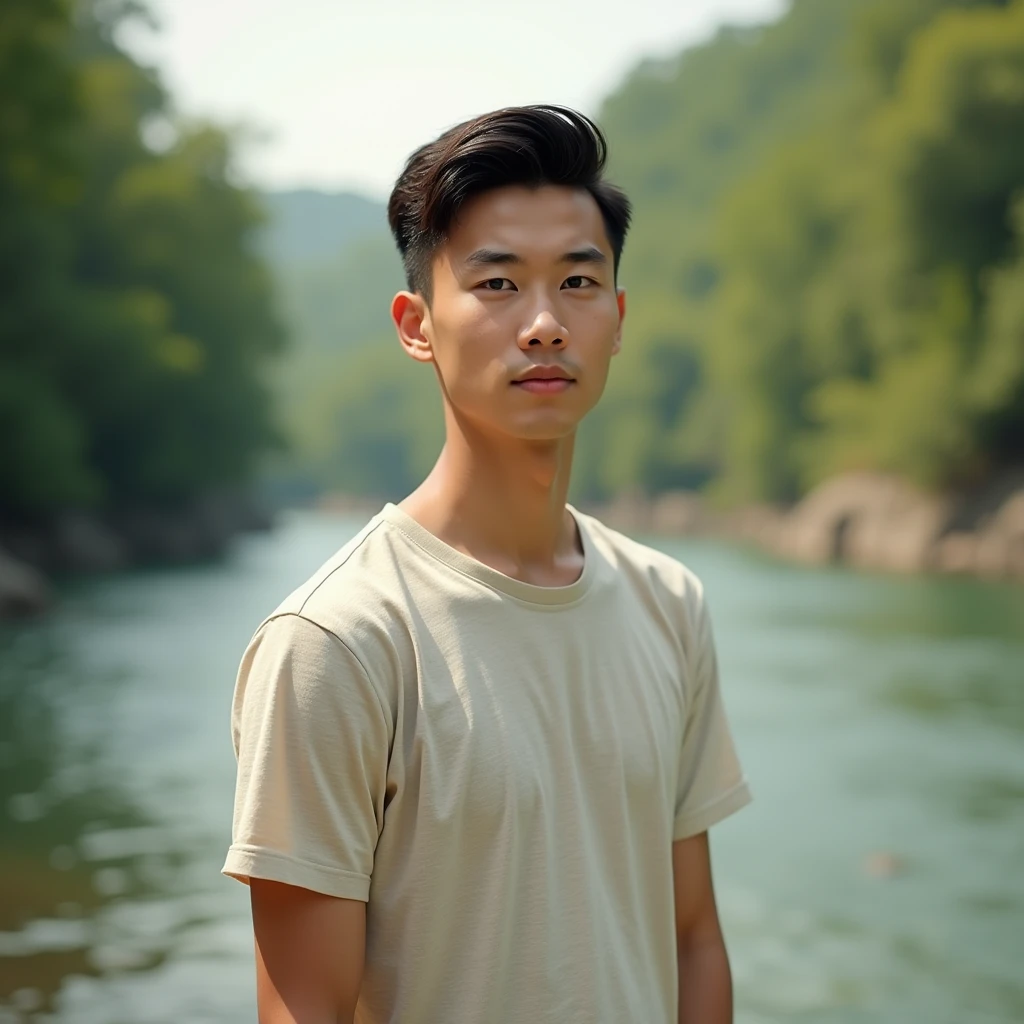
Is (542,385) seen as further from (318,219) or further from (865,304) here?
(318,219)

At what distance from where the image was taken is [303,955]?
4.91ft

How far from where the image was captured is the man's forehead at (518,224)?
5.49ft

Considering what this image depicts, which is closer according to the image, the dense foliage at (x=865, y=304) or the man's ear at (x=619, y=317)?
the man's ear at (x=619, y=317)

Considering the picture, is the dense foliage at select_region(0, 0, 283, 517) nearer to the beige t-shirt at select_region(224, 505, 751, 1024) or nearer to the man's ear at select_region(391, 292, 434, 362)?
the man's ear at select_region(391, 292, 434, 362)

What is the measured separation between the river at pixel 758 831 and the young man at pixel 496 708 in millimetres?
3175

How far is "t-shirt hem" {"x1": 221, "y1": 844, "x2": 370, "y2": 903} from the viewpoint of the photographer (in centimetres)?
146

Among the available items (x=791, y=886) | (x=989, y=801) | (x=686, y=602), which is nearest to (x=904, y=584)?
(x=989, y=801)

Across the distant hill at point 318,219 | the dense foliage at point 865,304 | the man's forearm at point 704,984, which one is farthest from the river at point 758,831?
the distant hill at point 318,219

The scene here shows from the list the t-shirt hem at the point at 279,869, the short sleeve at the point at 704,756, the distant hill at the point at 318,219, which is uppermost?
the distant hill at the point at 318,219

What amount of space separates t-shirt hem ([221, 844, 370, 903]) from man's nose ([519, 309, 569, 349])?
0.58 metres

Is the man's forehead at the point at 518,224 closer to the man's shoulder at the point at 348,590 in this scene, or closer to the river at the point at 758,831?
the man's shoulder at the point at 348,590

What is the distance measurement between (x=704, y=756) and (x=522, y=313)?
0.60m

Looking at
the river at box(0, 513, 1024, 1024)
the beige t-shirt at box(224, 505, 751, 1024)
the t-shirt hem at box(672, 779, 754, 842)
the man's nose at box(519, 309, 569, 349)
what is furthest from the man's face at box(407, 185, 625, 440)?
the river at box(0, 513, 1024, 1024)

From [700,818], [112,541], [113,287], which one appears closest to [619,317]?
[700,818]
